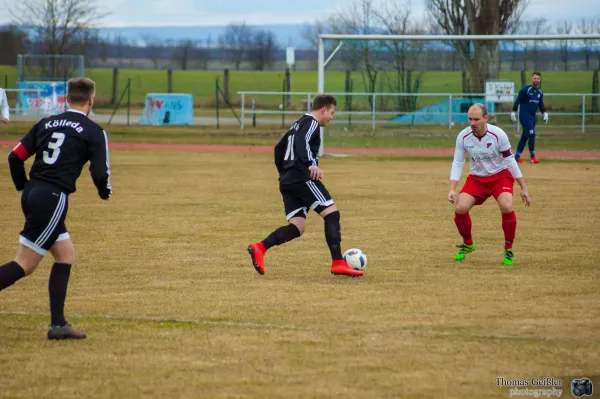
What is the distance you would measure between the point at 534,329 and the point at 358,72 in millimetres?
22467

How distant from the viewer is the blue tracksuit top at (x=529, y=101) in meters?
20.6

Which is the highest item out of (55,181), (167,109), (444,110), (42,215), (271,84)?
(271,84)

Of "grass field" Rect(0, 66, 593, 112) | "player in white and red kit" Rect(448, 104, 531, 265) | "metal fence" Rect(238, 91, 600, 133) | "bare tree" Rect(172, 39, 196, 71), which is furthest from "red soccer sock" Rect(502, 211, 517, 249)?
"bare tree" Rect(172, 39, 196, 71)

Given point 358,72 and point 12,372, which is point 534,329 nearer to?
point 12,372

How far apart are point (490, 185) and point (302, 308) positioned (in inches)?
127

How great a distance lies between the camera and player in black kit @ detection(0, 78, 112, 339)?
6.08 m

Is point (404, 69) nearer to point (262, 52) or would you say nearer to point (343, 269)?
point (343, 269)

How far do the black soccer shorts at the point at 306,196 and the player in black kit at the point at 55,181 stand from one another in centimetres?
265

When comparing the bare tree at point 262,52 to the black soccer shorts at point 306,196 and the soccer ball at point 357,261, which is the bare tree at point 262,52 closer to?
the black soccer shorts at point 306,196

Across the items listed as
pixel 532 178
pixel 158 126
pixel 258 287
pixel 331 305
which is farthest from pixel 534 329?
pixel 158 126

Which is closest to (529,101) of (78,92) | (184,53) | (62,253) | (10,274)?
(78,92)

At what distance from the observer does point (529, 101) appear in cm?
2072

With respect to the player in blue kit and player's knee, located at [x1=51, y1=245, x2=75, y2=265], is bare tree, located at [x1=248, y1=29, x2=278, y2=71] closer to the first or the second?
the player in blue kit

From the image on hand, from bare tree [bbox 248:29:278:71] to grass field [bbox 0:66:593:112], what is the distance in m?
3.71
